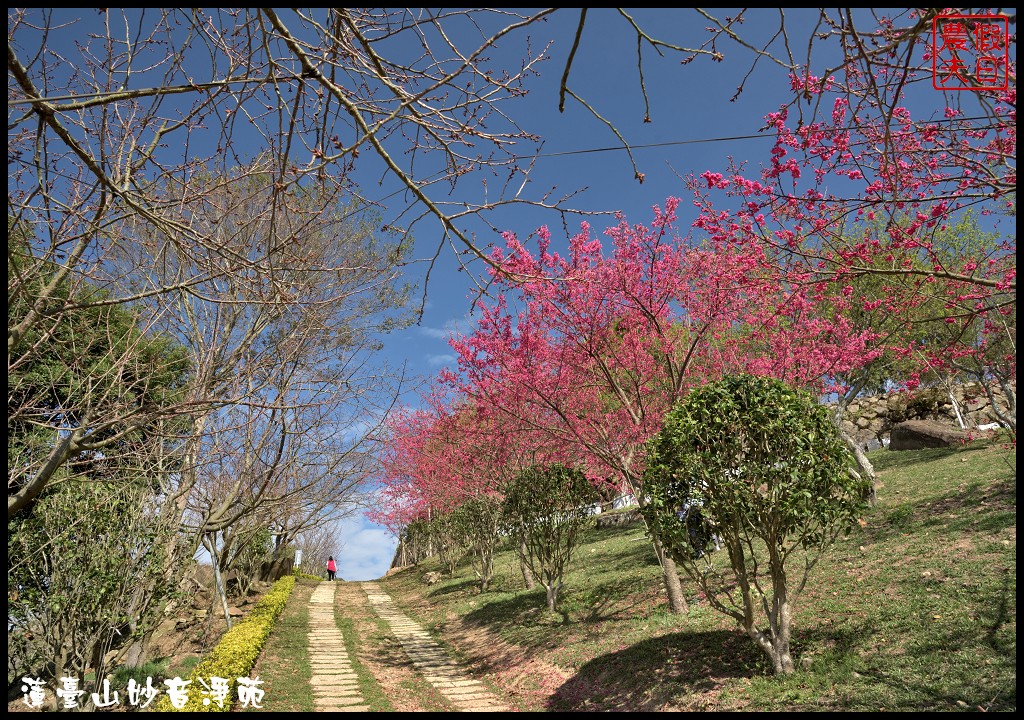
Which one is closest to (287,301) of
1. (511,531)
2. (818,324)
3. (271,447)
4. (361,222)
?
(271,447)

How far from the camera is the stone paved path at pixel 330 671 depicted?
22.4 feet

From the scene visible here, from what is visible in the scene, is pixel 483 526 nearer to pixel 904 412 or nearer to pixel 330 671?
pixel 330 671

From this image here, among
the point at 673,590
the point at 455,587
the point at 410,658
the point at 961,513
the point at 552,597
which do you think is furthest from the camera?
the point at 455,587

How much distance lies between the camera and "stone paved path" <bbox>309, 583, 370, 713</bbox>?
682cm

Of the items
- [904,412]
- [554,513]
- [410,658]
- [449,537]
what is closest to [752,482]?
[554,513]

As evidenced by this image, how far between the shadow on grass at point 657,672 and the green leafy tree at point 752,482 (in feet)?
1.30

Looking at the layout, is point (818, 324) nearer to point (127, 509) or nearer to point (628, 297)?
point (628, 297)

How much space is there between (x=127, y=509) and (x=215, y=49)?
651 cm

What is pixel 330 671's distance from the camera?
8539 millimetres

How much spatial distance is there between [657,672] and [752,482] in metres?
2.22

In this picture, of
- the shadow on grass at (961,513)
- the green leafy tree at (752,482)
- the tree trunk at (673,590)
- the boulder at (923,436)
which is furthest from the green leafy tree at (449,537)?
the boulder at (923,436)

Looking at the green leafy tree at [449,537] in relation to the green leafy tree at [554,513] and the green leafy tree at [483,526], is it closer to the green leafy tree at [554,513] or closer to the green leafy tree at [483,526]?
the green leafy tree at [483,526]

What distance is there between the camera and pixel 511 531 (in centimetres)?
1131

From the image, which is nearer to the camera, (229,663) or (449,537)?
(229,663)
